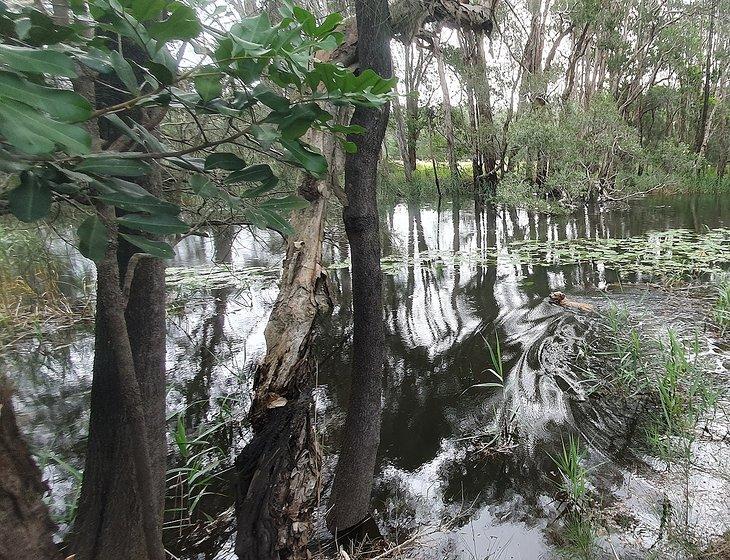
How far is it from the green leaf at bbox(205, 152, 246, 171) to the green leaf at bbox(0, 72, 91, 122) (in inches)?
12.8

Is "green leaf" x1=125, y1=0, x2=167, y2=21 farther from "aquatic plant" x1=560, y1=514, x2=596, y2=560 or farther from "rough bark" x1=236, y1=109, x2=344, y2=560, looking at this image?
"aquatic plant" x1=560, y1=514, x2=596, y2=560

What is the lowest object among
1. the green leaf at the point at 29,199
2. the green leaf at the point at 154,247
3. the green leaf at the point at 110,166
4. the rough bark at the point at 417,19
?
the green leaf at the point at 154,247

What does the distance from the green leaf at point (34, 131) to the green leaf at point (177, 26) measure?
0.21 m

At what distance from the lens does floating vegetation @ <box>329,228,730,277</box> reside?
19.5 feet

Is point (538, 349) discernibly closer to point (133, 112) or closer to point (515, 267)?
point (515, 267)

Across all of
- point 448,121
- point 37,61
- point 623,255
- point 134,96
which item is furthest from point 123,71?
point 448,121

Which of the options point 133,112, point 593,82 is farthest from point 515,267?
point 593,82

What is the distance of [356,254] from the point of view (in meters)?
2.13

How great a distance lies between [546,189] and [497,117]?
320cm

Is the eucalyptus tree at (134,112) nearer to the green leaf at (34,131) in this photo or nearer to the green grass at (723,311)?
the green leaf at (34,131)

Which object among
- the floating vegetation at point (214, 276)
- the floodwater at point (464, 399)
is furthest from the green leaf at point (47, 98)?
the floating vegetation at point (214, 276)

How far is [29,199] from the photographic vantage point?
66 centimetres

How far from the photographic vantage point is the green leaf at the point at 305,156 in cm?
83

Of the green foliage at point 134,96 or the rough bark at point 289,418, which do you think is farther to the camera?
the rough bark at point 289,418
